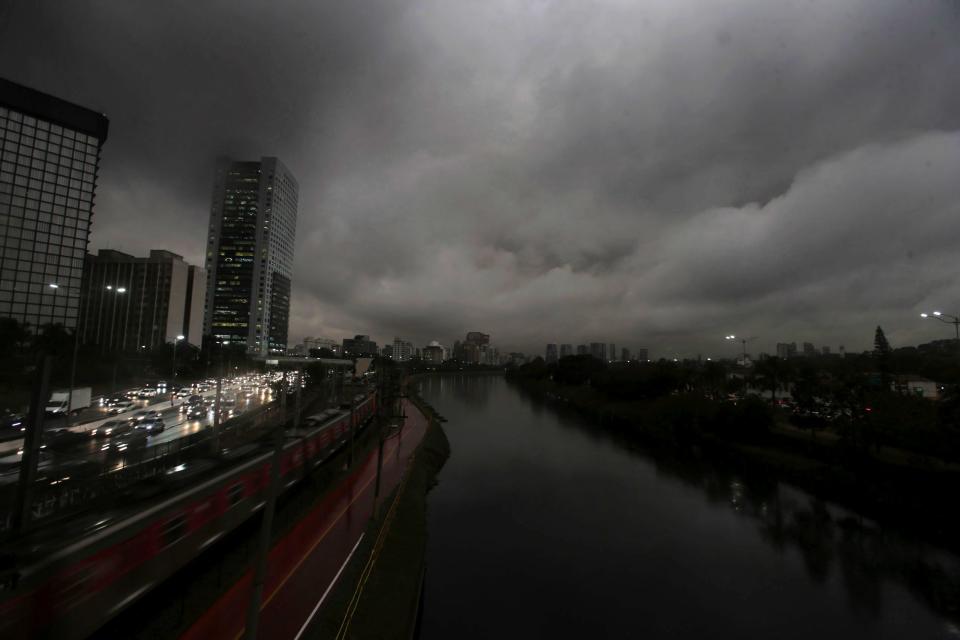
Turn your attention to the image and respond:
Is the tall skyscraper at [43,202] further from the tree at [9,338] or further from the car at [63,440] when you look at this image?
the car at [63,440]

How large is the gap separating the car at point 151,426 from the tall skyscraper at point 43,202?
166 ft

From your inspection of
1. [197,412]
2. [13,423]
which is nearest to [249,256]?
[197,412]

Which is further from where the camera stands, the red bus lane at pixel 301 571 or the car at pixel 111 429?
the car at pixel 111 429

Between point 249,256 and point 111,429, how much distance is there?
88.5m

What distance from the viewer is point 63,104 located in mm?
64938

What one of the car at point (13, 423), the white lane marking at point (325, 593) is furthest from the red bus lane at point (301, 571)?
the car at point (13, 423)

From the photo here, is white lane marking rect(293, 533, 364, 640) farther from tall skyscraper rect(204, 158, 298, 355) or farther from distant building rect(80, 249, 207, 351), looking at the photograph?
tall skyscraper rect(204, 158, 298, 355)

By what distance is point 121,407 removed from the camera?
96.1ft

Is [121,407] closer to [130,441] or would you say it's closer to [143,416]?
[143,416]

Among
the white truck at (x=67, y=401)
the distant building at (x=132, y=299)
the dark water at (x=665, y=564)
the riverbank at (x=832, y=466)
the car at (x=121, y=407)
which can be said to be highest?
the distant building at (x=132, y=299)

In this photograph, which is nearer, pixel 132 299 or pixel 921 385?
pixel 921 385

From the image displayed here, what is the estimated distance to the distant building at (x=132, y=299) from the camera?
76.4 metres

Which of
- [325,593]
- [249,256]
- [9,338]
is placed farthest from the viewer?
[249,256]

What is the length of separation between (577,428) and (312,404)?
29.4m
